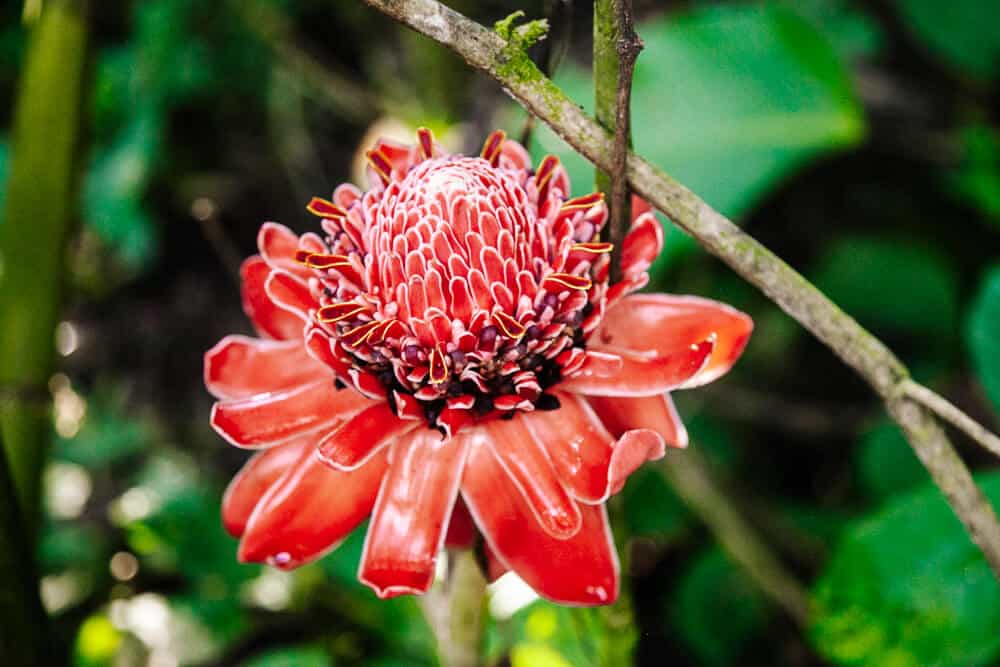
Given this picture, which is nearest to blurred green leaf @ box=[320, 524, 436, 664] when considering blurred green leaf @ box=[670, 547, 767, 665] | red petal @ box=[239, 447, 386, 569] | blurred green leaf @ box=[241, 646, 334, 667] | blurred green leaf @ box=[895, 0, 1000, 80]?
blurred green leaf @ box=[241, 646, 334, 667]

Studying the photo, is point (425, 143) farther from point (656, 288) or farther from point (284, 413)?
point (656, 288)

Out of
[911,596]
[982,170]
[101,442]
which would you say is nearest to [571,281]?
[911,596]

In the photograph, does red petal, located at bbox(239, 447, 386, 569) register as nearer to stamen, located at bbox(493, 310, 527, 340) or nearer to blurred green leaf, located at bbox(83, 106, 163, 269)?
stamen, located at bbox(493, 310, 527, 340)

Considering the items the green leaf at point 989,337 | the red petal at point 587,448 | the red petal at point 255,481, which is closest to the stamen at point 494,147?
the red petal at point 587,448

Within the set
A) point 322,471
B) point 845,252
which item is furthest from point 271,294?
point 845,252

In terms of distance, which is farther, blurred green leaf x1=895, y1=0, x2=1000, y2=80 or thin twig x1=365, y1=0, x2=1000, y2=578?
blurred green leaf x1=895, y1=0, x2=1000, y2=80

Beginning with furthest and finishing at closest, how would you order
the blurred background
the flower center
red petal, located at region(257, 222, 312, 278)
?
1. the blurred background
2. red petal, located at region(257, 222, 312, 278)
3. the flower center
